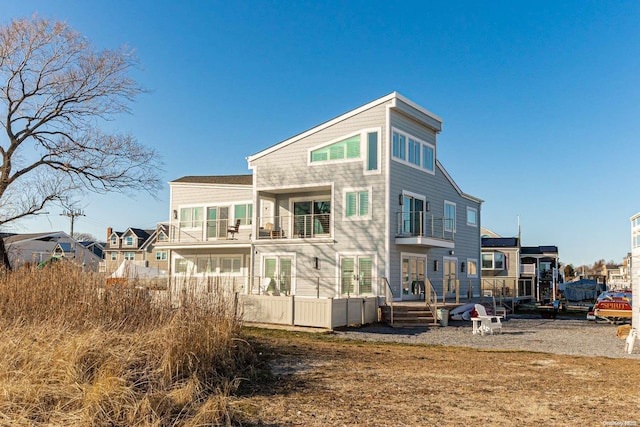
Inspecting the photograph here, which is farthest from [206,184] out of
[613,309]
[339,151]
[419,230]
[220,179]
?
[613,309]

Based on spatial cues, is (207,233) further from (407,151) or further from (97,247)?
(97,247)

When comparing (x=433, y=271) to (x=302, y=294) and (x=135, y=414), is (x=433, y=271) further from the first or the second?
(x=135, y=414)

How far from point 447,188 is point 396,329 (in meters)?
11.4

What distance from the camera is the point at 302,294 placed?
24.1 m

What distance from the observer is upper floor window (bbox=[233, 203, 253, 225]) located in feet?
94.2

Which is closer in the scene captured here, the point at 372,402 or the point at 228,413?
the point at 228,413

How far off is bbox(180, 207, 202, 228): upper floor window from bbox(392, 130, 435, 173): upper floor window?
11.9 meters

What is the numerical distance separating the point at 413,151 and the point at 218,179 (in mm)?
12020

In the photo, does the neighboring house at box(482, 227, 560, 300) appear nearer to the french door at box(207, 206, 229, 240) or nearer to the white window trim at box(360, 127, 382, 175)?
the white window trim at box(360, 127, 382, 175)

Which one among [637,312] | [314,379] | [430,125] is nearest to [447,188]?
[430,125]

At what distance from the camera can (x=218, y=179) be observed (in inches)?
1244

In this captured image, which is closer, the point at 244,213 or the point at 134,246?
the point at 244,213

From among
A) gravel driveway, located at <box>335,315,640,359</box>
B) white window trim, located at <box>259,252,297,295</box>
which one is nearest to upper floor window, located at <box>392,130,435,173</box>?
white window trim, located at <box>259,252,297,295</box>

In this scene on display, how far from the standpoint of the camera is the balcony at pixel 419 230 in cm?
2252
